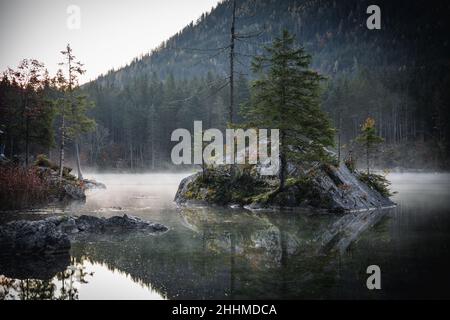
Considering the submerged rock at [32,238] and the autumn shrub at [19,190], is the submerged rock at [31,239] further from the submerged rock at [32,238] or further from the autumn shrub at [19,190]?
the autumn shrub at [19,190]

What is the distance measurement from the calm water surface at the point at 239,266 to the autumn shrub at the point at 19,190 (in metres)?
10.9

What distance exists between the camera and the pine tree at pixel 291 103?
76.8 feet

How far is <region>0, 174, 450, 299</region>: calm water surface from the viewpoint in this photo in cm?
816

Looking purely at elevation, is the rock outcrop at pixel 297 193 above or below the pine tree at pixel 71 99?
below

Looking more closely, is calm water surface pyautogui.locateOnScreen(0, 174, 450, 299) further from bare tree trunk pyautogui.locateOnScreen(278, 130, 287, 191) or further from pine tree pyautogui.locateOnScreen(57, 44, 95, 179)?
pine tree pyautogui.locateOnScreen(57, 44, 95, 179)

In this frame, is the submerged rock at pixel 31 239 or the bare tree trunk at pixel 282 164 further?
the bare tree trunk at pixel 282 164

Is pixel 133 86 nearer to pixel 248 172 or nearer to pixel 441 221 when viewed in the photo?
pixel 248 172

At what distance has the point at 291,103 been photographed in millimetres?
24047

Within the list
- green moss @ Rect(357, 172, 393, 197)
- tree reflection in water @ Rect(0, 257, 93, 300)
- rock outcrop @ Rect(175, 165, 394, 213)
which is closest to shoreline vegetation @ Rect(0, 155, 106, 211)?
rock outcrop @ Rect(175, 165, 394, 213)

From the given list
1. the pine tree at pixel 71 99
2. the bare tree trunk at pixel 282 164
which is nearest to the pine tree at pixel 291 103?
the bare tree trunk at pixel 282 164

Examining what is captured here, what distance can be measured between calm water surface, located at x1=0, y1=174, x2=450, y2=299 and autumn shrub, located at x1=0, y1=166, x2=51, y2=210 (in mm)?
10883

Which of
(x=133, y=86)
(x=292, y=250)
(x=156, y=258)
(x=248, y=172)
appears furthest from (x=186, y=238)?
(x=133, y=86)

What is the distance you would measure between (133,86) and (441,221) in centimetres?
9772
